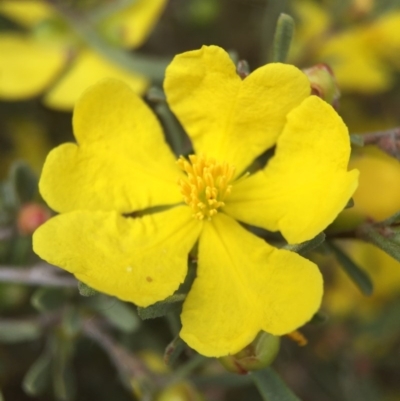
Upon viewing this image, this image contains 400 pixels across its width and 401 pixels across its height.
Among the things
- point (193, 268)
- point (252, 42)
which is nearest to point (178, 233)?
point (193, 268)

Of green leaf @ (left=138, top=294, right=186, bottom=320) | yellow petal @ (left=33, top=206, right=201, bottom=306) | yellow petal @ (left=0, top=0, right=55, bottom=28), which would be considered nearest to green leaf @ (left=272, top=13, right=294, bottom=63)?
yellow petal @ (left=33, top=206, right=201, bottom=306)

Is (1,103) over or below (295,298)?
below

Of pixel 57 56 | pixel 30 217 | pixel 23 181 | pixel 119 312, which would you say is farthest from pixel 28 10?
pixel 119 312

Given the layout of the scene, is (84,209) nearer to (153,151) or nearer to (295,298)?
(153,151)

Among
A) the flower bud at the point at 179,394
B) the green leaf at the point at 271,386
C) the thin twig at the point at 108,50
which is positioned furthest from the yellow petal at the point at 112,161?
the thin twig at the point at 108,50

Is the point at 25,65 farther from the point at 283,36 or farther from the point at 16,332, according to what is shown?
the point at 283,36

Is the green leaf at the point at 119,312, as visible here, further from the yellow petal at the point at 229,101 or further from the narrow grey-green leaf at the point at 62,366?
the yellow petal at the point at 229,101
